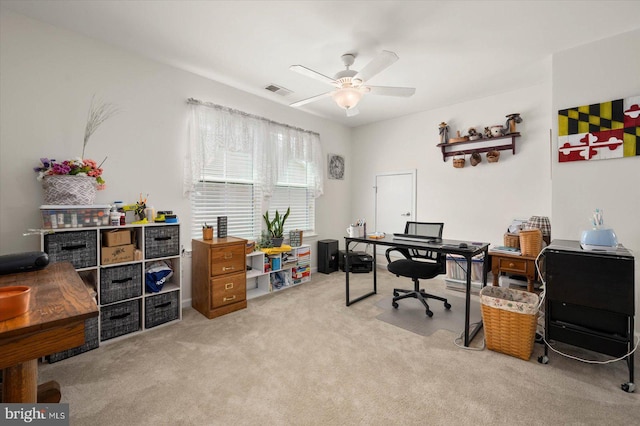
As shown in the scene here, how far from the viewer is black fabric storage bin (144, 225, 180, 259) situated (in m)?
2.69

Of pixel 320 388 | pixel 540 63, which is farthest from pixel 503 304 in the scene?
pixel 540 63

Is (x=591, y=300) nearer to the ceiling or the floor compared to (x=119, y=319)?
nearer to the ceiling

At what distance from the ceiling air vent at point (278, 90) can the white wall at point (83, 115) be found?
450 millimetres

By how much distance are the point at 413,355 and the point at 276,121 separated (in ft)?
11.6

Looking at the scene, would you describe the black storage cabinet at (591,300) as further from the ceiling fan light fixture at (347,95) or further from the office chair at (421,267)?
the ceiling fan light fixture at (347,95)

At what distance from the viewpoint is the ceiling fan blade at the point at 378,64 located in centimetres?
218

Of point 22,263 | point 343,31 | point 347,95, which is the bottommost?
point 22,263

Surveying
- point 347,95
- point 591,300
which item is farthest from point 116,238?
point 591,300

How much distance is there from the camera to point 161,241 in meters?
2.77

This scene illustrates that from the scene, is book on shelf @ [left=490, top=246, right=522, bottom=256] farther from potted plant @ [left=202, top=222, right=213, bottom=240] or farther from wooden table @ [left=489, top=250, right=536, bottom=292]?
potted plant @ [left=202, top=222, right=213, bottom=240]

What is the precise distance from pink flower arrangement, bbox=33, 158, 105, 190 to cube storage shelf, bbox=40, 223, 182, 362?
0.47 meters

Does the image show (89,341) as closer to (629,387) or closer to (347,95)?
(347,95)

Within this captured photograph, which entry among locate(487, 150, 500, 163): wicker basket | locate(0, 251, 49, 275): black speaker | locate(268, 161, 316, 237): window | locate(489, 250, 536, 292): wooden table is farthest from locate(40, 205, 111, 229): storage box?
locate(487, 150, 500, 163): wicker basket

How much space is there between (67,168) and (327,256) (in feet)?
11.6
